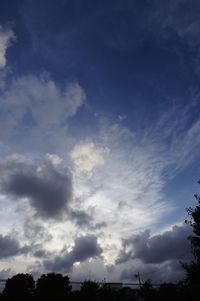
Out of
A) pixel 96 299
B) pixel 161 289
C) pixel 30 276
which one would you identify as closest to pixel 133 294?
pixel 161 289

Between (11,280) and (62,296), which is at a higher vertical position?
(11,280)

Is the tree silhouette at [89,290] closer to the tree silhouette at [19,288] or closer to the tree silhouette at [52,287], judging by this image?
the tree silhouette at [52,287]

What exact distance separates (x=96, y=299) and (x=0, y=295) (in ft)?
31.8

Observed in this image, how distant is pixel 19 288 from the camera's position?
84.1 feet

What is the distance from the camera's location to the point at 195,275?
2267cm

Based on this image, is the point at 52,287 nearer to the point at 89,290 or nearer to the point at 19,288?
the point at 19,288

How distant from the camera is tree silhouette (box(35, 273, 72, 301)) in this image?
24656 mm

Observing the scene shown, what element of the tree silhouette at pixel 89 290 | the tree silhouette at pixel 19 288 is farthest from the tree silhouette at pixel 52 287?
the tree silhouette at pixel 89 290

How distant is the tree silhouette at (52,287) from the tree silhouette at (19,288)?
1139 mm

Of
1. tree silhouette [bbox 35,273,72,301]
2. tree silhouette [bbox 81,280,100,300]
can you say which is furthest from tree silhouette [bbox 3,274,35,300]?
tree silhouette [bbox 81,280,100,300]

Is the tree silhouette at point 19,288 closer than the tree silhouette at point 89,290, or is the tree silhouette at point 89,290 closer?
the tree silhouette at point 19,288

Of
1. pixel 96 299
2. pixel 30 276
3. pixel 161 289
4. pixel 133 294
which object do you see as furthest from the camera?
pixel 133 294

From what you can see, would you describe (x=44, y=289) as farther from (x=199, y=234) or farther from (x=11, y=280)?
(x=199, y=234)

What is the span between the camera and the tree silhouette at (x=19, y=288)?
25158 millimetres
